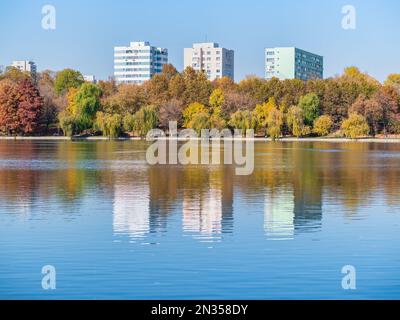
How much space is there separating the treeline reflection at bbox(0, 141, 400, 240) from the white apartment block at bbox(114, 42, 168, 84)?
4129 inches

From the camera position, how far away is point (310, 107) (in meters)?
56.7

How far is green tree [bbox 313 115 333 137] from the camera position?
55.8 m

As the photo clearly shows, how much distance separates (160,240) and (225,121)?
161ft

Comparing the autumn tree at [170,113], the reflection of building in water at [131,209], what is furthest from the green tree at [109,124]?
the reflection of building in water at [131,209]

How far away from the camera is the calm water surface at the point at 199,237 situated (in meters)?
8.24

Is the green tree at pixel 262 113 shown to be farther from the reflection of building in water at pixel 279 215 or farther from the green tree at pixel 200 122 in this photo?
the reflection of building in water at pixel 279 215

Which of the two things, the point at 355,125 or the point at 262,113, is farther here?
the point at 262,113

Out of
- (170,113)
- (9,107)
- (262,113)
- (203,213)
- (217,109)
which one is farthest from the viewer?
(217,109)

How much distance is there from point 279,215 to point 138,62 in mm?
120832

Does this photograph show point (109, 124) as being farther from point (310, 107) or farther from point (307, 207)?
point (307, 207)

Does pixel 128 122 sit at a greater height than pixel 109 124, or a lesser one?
greater

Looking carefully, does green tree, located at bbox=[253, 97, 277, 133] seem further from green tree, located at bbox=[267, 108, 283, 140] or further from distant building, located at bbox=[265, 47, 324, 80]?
distant building, located at bbox=[265, 47, 324, 80]

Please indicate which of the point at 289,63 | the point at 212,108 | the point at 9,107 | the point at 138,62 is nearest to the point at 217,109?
the point at 212,108

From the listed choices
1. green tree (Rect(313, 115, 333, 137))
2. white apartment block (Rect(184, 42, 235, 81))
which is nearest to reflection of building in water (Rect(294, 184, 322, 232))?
green tree (Rect(313, 115, 333, 137))
